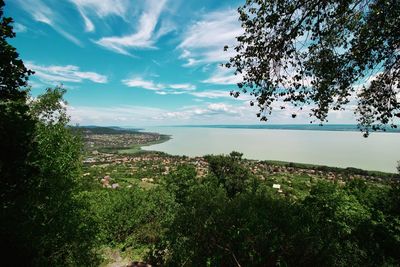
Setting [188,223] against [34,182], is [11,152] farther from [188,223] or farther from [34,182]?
[188,223]

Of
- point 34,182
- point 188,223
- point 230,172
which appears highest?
point 34,182

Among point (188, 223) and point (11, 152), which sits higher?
point (11, 152)

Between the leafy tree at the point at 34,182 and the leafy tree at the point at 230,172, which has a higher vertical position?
the leafy tree at the point at 34,182

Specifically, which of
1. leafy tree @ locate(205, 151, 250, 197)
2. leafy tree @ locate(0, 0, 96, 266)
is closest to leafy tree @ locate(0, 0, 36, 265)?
leafy tree @ locate(0, 0, 96, 266)

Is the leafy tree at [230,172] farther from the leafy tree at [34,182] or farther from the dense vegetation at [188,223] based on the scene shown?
the leafy tree at [34,182]

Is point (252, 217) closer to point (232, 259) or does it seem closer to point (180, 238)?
point (232, 259)

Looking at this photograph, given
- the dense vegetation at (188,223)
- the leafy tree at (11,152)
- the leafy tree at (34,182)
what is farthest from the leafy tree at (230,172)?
the leafy tree at (11,152)

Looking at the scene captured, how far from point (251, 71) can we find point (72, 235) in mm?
11887

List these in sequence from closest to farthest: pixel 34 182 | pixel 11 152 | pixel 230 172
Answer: pixel 11 152 < pixel 34 182 < pixel 230 172

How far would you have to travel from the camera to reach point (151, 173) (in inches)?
3962

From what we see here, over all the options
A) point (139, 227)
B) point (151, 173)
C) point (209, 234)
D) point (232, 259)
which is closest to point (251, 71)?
point (209, 234)

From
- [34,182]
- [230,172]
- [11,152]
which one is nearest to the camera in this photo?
[11,152]

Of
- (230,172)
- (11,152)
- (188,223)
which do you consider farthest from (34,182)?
(230,172)

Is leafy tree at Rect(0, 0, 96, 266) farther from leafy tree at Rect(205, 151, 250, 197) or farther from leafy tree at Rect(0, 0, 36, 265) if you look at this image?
leafy tree at Rect(205, 151, 250, 197)
